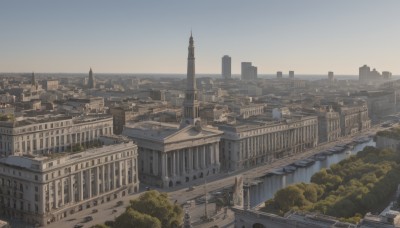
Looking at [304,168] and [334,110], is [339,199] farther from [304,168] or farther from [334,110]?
[334,110]

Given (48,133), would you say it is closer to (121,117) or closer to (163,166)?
(163,166)

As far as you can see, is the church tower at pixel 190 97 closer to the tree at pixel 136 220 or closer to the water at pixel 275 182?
the water at pixel 275 182

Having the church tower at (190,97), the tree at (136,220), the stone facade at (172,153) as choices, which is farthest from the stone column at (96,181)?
the church tower at (190,97)

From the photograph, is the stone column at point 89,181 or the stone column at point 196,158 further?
the stone column at point 196,158

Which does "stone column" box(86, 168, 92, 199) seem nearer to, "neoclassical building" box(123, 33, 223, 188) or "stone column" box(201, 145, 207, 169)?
"neoclassical building" box(123, 33, 223, 188)

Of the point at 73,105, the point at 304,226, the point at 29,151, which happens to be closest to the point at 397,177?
the point at 304,226

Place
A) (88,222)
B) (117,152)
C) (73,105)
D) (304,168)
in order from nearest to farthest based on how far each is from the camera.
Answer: (88,222), (117,152), (304,168), (73,105)
